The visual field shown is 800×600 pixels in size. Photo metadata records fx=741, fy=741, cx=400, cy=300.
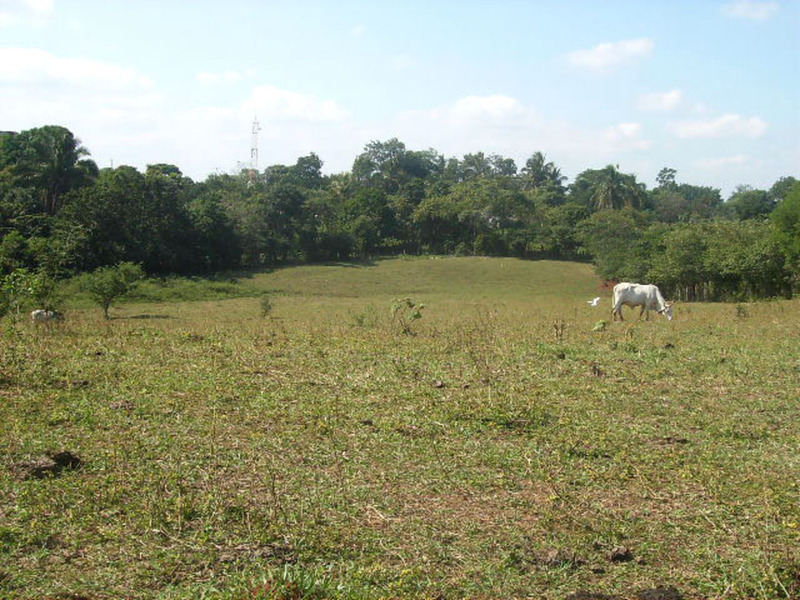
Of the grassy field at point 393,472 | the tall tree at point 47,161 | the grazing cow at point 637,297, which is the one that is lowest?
the grassy field at point 393,472

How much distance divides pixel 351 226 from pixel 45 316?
48.7 m

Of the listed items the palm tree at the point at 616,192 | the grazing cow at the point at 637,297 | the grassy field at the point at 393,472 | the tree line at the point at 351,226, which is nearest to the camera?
the grassy field at the point at 393,472

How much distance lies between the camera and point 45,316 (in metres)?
17.4

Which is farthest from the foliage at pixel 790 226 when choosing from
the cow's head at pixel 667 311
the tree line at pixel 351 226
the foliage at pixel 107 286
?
the foliage at pixel 107 286

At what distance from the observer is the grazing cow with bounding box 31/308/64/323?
16594mm

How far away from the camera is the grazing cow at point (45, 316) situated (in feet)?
54.4

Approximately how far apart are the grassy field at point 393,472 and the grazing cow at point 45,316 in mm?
4019

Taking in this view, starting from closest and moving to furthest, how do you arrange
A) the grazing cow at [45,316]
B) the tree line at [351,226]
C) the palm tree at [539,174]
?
the grazing cow at [45,316], the tree line at [351,226], the palm tree at [539,174]

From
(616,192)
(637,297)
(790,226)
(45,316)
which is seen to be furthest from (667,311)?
(616,192)

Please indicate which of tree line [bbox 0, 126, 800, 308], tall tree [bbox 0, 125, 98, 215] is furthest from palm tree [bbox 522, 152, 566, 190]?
tall tree [bbox 0, 125, 98, 215]

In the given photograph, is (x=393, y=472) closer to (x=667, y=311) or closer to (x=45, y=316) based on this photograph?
(x=45, y=316)

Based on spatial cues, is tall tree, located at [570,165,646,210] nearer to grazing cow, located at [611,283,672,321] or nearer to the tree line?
the tree line

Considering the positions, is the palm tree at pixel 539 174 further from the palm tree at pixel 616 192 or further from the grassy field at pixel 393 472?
the grassy field at pixel 393 472

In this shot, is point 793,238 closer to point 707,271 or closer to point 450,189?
point 707,271
